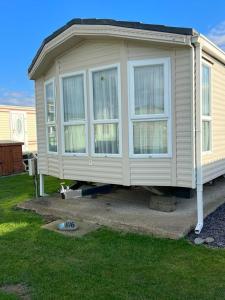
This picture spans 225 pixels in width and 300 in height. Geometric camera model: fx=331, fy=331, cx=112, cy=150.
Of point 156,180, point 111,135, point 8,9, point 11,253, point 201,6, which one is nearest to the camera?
point 11,253

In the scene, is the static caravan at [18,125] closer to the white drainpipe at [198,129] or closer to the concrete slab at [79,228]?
the concrete slab at [79,228]

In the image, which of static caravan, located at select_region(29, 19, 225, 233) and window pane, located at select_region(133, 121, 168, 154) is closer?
static caravan, located at select_region(29, 19, 225, 233)

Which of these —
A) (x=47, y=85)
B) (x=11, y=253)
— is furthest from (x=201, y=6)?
(x=11, y=253)

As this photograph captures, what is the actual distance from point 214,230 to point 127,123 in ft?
7.09

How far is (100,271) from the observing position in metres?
3.72

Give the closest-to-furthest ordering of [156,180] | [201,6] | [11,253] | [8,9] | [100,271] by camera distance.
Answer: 1. [100,271]
2. [11,253]
3. [156,180]
4. [201,6]
5. [8,9]

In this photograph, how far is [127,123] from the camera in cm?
554

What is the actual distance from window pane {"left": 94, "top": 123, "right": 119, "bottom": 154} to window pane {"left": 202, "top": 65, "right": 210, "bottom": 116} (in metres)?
1.55

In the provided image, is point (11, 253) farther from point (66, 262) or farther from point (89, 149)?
point (89, 149)

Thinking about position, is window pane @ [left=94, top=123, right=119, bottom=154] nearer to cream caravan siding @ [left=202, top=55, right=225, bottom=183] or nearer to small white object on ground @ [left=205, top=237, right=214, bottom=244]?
cream caravan siding @ [left=202, top=55, right=225, bottom=183]

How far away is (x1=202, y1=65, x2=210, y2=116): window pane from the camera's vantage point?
5.64 metres

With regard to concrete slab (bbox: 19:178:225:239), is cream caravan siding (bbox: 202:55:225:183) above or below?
above

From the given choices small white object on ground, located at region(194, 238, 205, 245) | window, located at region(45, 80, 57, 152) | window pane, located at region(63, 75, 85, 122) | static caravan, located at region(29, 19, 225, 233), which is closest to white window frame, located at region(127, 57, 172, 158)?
static caravan, located at region(29, 19, 225, 233)

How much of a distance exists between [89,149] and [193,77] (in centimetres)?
230
